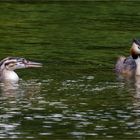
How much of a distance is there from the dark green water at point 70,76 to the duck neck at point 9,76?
30cm

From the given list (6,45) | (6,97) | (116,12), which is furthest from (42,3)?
(6,97)

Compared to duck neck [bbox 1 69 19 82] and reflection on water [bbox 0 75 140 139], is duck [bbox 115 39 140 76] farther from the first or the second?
duck neck [bbox 1 69 19 82]

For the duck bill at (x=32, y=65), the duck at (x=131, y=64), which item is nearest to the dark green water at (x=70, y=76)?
the duck bill at (x=32, y=65)

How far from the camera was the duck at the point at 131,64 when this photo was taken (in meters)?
27.9

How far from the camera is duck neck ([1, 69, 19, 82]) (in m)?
25.5

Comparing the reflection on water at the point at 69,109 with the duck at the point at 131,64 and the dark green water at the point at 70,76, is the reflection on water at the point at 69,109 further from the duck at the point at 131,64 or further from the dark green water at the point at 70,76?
the duck at the point at 131,64

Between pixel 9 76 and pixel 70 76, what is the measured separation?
1625 millimetres

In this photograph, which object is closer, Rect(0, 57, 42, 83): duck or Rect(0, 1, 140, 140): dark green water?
Rect(0, 1, 140, 140): dark green water

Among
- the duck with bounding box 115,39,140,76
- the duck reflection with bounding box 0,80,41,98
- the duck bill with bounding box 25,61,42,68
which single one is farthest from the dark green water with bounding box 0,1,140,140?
the duck with bounding box 115,39,140,76

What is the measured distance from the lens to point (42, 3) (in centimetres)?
4731

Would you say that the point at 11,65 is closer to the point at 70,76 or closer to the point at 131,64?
the point at 70,76

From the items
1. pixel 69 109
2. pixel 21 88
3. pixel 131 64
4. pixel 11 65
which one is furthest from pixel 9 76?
pixel 69 109

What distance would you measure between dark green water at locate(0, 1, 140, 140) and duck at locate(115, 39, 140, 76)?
1.16ft

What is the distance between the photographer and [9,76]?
25812 millimetres
